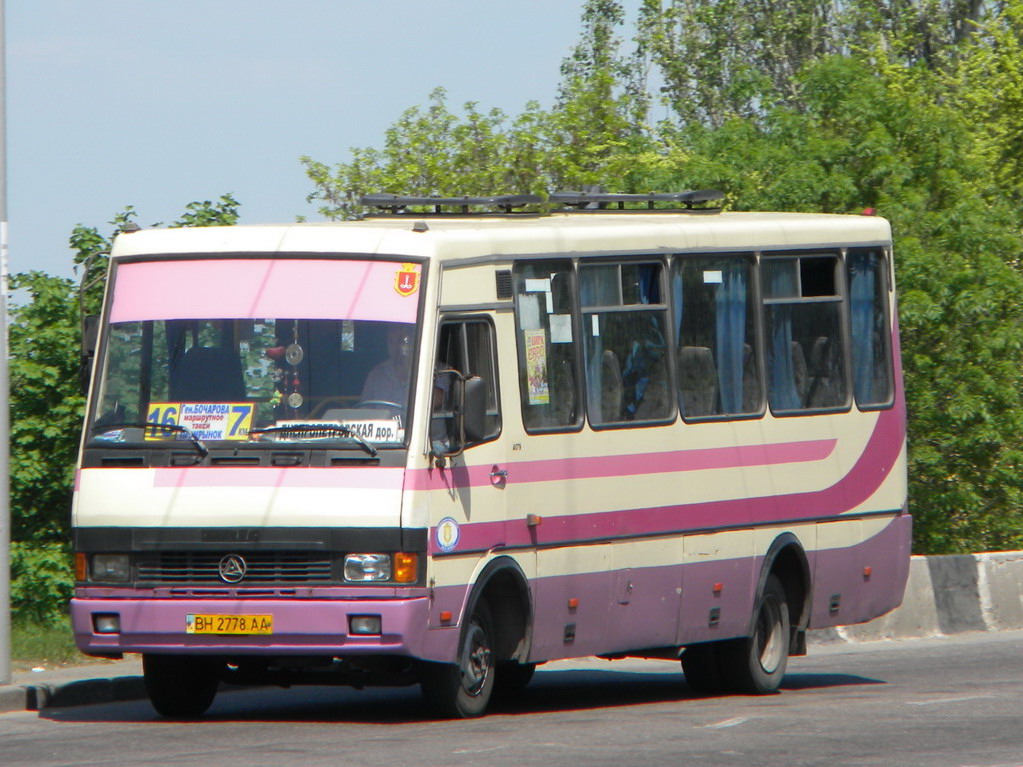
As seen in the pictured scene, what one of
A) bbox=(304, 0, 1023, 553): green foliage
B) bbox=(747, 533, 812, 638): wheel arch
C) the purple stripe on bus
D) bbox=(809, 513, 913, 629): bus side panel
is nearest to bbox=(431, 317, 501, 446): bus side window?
the purple stripe on bus

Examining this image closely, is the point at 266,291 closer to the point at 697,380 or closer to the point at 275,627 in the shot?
the point at 275,627

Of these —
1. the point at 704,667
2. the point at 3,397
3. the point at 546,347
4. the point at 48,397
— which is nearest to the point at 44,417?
the point at 48,397

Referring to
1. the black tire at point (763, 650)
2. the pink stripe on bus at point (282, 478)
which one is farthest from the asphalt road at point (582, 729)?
the pink stripe on bus at point (282, 478)

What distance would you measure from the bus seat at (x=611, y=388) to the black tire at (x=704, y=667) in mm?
2288

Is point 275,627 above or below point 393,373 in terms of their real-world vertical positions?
below

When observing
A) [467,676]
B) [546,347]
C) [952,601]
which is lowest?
[952,601]

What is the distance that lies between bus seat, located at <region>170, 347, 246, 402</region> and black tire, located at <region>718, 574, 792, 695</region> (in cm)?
447

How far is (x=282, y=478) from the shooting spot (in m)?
11.5

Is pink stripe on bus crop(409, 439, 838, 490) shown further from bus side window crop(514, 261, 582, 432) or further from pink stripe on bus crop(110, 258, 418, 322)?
pink stripe on bus crop(110, 258, 418, 322)

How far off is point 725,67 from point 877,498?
4630 cm

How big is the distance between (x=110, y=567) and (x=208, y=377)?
1.18 metres

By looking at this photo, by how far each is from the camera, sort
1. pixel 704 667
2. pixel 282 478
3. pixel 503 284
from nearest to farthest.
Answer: pixel 282 478 < pixel 503 284 < pixel 704 667

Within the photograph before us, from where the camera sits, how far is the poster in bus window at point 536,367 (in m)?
12.6

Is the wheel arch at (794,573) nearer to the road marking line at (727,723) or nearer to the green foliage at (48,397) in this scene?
the road marking line at (727,723)
